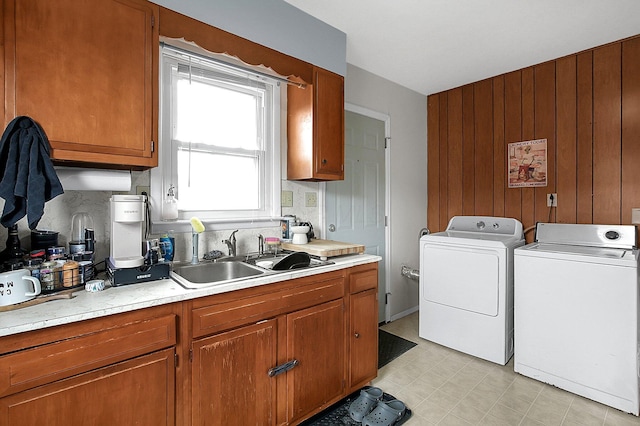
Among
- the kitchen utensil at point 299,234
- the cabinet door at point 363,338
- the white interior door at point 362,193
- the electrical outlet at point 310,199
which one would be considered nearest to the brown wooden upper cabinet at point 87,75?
the kitchen utensil at point 299,234

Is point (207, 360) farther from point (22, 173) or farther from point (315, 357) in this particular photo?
point (22, 173)

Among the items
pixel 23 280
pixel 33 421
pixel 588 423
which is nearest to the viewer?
pixel 33 421

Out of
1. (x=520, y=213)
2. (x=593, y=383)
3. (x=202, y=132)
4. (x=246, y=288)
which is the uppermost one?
(x=202, y=132)

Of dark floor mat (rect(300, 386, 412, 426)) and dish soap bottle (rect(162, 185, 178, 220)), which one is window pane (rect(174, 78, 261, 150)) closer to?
dish soap bottle (rect(162, 185, 178, 220))

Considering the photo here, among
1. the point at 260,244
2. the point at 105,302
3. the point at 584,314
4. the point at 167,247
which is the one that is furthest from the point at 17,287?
the point at 584,314

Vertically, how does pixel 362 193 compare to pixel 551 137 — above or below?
below

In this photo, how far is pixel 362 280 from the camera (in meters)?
2.15

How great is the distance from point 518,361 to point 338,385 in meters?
1.49

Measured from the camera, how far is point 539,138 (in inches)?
120

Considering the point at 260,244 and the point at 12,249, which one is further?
the point at 260,244

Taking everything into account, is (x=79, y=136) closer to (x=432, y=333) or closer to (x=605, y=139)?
(x=432, y=333)

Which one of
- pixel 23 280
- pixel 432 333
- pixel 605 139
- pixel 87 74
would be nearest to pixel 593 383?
pixel 432 333

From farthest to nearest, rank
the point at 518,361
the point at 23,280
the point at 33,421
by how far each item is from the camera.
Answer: the point at 518,361 < the point at 23,280 < the point at 33,421

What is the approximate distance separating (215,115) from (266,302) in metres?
1.33
